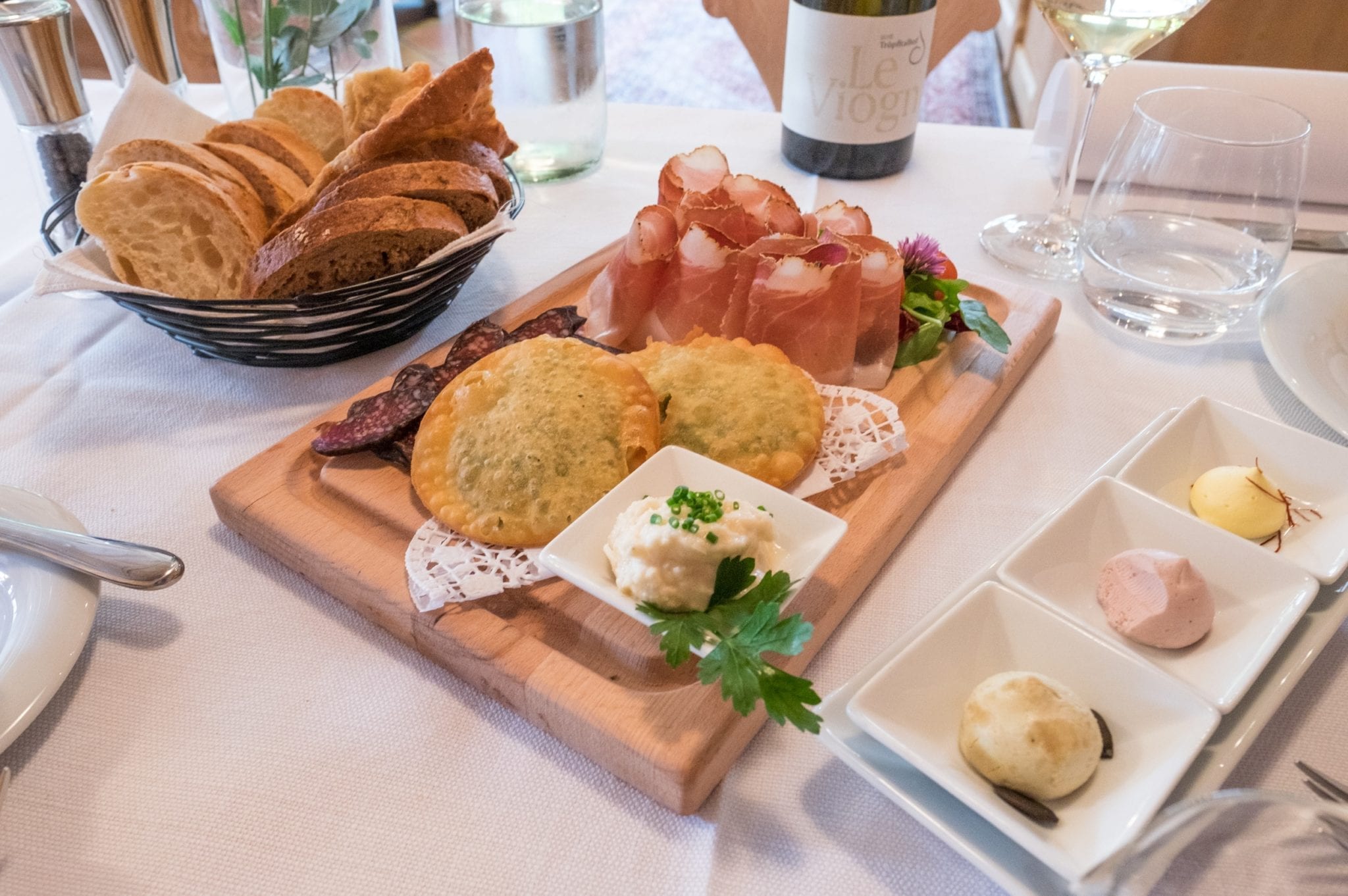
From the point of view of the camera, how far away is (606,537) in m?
0.81

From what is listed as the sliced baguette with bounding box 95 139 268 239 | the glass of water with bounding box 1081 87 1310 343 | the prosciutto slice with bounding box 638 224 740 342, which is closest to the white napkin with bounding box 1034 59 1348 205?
the glass of water with bounding box 1081 87 1310 343

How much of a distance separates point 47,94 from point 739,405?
1181 millimetres

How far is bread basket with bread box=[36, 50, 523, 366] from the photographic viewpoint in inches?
41.6

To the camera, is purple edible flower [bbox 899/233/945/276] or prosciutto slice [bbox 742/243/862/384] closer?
prosciutto slice [bbox 742/243/862/384]

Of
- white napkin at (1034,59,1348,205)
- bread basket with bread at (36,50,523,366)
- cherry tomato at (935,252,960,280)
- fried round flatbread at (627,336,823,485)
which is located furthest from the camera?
white napkin at (1034,59,1348,205)

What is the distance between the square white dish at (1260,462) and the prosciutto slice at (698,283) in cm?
52

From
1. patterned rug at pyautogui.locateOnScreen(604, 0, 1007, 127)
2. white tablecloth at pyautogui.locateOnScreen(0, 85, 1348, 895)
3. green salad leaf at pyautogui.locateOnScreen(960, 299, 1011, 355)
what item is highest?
green salad leaf at pyautogui.locateOnScreen(960, 299, 1011, 355)

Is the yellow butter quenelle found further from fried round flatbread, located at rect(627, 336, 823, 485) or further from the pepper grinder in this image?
the pepper grinder

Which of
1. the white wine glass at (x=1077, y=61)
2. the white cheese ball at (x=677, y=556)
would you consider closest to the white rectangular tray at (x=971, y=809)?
the white cheese ball at (x=677, y=556)

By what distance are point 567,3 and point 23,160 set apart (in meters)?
1.20

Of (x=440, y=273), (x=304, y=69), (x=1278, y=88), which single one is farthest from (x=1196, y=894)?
(x=304, y=69)

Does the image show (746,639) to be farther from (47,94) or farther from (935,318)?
(47,94)

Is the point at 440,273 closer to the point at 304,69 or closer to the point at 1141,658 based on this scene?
the point at 304,69

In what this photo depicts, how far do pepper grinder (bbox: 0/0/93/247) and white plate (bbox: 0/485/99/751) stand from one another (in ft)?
2.62
